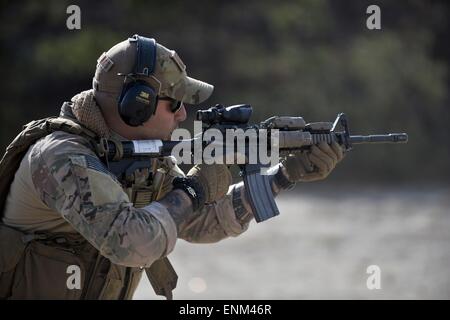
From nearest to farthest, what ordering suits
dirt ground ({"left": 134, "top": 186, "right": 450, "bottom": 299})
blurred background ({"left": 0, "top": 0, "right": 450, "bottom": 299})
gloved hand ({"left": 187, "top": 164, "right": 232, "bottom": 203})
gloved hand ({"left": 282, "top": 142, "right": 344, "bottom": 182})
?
1. gloved hand ({"left": 187, "top": 164, "right": 232, "bottom": 203})
2. gloved hand ({"left": 282, "top": 142, "right": 344, "bottom": 182})
3. dirt ground ({"left": 134, "top": 186, "right": 450, "bottom": 299})
4. blurred background ({"left": 0, "top": 0, "right": 450, "bottom": 299})

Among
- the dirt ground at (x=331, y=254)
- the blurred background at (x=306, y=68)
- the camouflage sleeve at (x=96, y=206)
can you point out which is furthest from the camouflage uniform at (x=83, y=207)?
the blurred background at (x=306, y=68)

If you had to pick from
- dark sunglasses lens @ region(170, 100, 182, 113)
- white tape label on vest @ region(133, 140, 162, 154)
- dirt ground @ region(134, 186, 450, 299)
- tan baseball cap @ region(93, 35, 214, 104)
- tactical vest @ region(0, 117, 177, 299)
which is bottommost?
dirt ground @ region(134, 186, 450, 299)

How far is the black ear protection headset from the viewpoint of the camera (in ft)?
11.7

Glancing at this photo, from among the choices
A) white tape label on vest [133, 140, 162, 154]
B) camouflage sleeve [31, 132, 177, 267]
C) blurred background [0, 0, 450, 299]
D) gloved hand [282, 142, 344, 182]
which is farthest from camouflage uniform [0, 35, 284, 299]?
blurred background [0, 0, 450, 299]

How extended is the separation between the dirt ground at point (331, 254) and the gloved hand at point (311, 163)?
2944mm

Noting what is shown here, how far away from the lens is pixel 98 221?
329 cm

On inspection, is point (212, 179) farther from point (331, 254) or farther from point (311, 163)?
point (331, 254)

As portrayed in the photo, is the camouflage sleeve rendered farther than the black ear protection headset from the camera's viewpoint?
No

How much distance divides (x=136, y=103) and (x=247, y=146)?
0.70 meters

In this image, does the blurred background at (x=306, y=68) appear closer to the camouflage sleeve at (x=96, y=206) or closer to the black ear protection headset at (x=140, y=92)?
the black ear protection headset at (x=140, y=92)

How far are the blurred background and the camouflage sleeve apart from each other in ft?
21.8

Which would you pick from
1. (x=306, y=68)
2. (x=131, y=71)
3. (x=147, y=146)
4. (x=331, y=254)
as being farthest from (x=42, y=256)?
(x=306, y=68)

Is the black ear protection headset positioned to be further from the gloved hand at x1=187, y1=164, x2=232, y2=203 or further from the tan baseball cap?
the gloved hand at x1=187, y1=164, x2=232, y2=203
